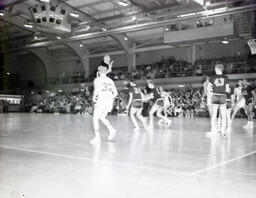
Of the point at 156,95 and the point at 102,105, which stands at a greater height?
the point at 156,95

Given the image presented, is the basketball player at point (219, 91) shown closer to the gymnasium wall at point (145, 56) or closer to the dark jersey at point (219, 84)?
the dark jersey at point (219, 84)

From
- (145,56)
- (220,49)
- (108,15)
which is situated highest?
(108,15)

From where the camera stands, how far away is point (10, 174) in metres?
4.40

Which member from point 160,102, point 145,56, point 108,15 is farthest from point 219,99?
point 145,56

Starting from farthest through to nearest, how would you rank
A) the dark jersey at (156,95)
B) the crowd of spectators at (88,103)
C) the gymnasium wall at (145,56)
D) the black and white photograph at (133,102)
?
1. the gymnasium wall at (145,56)
2. the crowd of spectators at (88,103)
3. the dark jersey at (156,95)
4. the black and white photograph at (133,102)

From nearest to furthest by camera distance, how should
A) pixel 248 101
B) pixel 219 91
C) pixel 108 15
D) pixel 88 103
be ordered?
pixel 219 91 < pixel 248 101 < pixel 108 15 < pixel 88 103

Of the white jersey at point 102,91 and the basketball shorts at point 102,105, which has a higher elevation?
the white jersey at point 102,91

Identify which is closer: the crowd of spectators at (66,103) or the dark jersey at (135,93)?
the dark jersey at (135,93)

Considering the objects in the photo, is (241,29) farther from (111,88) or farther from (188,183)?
(188,183)

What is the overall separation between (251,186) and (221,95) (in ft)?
20.4

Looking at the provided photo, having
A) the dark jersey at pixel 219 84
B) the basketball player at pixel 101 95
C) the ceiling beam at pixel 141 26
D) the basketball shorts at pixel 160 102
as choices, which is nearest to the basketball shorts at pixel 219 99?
the dark jersey at pixel 219 84

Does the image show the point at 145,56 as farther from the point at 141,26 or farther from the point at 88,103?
the point at 141,26

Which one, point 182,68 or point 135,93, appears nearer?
point 135,93

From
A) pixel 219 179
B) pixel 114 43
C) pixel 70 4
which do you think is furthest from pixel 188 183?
pixel 114 43
